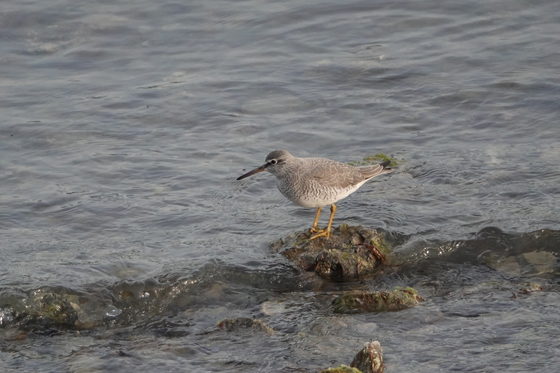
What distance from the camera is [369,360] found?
5.47 metres

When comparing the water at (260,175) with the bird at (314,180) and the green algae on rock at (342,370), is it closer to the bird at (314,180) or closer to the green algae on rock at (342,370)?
the green algae on rock at (342,370)

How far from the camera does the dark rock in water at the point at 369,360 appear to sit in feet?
18.0

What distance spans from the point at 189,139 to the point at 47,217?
2756mm

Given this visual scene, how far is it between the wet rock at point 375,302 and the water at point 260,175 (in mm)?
99

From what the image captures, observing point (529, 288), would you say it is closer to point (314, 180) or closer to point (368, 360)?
point (368, 360)

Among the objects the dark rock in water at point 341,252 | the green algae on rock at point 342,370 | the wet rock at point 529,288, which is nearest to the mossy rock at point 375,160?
the dark rock in water at point 341,252

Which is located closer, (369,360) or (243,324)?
(369,360)

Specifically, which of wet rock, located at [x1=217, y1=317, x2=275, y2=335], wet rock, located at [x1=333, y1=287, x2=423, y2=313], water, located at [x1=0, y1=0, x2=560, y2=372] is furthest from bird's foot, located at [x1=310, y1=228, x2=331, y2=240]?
wet rock, located at [x1=217, y1=317, x2=275, y2=335]

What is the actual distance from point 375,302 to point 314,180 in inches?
73.5

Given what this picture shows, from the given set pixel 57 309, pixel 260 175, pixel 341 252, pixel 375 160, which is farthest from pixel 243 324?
pixel 375 160

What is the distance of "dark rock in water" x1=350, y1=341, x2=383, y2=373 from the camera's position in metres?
5.47

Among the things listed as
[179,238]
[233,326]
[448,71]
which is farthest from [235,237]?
[448,71]

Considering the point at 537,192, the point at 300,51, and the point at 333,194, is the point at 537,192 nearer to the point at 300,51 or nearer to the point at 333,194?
the point at 333,194

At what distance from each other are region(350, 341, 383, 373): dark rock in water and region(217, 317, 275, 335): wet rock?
1041 mm
